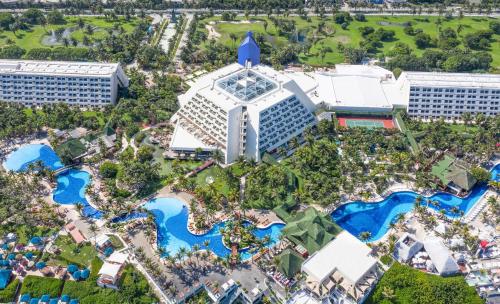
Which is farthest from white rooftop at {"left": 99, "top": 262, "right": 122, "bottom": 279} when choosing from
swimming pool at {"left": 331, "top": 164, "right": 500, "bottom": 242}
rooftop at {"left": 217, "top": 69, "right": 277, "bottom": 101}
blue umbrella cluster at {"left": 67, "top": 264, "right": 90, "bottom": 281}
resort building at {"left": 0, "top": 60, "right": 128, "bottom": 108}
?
resort building at {"left": 0, "top": 60, "right": 128, "bottom": 108}

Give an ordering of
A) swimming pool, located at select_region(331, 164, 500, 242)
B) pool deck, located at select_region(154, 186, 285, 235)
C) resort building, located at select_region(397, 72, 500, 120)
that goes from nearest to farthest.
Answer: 1. pool deck, located at select_region(154, 186, 285, 235)
2. swimming pool, located at select_region(331, 164, 500, 242)
3. resort building, located at select_region(397, 72, 500, 120)

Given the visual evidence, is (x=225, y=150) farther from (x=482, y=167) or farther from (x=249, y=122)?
(x=482, y=167)

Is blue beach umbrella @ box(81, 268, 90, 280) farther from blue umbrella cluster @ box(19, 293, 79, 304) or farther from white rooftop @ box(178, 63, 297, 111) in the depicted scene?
white rooftop @ box(178, 63, 297, 111)

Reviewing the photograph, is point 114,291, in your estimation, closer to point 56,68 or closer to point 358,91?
point 56,68

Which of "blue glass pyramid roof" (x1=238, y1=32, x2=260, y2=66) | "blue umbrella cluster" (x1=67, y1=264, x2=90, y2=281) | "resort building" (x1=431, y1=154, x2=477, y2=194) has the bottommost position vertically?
"blue umbrella cluster" (x1=67, y1=264, x2=90, y2=281)

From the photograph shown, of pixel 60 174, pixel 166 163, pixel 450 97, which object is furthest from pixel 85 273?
pixel 450 97

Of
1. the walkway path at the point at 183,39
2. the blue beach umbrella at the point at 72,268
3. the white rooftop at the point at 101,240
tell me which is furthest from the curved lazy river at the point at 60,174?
the walkway path at the point at 183,39

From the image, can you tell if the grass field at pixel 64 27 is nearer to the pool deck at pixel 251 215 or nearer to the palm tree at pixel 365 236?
the pool deck at pixel 251 215
